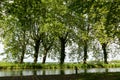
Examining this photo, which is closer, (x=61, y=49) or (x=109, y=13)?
(x=109, y=13)

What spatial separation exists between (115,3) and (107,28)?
6.08 m

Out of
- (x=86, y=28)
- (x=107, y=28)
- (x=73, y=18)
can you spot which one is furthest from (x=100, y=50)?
(x=107, y=28)

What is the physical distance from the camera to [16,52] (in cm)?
7675

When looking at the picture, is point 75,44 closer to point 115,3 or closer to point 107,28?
point 107,28

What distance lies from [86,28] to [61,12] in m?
11.5

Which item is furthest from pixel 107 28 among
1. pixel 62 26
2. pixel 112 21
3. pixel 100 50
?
pixel 100 50

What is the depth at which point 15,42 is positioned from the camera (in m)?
77.1

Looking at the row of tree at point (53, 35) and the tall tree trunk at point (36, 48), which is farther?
the tall tree trunk at point (36, 48)

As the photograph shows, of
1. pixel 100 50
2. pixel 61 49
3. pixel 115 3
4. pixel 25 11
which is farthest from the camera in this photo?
pixel 100 50

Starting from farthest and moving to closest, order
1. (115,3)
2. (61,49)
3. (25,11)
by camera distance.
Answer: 1. (61,49)
2. (25,11)
3. (115,3)

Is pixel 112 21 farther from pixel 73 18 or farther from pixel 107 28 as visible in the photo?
pixel 73 18

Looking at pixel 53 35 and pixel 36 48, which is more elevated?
pixel 53 35

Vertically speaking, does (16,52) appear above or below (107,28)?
below

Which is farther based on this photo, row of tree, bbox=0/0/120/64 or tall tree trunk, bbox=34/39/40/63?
tall tree trunk, bbox=34/39/40/63
